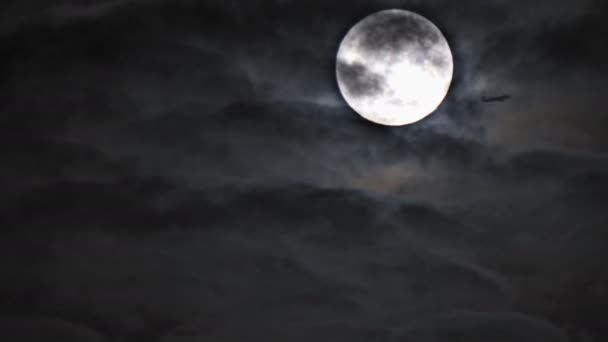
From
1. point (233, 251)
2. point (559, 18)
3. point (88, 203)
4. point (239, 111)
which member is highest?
point (559, 18)

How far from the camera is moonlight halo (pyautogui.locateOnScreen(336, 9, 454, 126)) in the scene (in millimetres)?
1706

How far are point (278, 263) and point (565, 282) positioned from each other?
141 centimetres

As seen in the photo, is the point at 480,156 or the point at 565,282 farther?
the point at 565,282

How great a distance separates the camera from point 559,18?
2.03 metres

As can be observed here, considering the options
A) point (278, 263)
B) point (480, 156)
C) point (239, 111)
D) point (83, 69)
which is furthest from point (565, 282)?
point (83, 69)

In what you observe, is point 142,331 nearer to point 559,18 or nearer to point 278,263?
point 278,263

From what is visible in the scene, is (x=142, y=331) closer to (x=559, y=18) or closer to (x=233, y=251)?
(x=233, y=251)

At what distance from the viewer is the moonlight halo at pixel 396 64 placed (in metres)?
1.71

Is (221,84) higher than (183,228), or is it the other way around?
(221,84)

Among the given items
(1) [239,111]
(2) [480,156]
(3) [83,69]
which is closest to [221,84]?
(1) [239,111]

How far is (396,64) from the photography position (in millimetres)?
1699

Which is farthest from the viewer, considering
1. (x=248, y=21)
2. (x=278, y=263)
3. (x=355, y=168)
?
(x=278, y=263)

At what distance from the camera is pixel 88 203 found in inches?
85.9

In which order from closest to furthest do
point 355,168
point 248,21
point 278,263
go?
point 248,21
point 355,168
point 278,263
